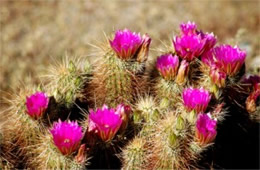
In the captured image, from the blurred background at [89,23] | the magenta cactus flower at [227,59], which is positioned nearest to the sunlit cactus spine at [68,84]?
the magenta cactus flower at [227,59]

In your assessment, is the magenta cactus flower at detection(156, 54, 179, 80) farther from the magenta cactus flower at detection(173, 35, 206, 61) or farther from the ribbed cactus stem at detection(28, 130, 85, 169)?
the ribbed cactus stem at detection(28, 130, 85, 169)

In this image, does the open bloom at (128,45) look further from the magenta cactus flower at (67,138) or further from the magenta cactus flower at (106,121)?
the magenta cactus flower at (67,138)

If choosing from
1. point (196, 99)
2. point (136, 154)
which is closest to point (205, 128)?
point (196, 99)

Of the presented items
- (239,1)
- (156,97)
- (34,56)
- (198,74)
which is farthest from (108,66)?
(239,1)

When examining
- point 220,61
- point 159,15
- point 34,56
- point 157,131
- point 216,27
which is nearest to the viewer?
point 157,131

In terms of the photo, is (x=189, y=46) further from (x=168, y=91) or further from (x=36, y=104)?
(x=36, y=104)

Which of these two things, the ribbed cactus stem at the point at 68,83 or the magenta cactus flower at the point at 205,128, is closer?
the magenta cactus flower at the point at 205,128

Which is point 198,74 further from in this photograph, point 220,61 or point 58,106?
point 58,106

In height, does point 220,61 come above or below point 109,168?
above
